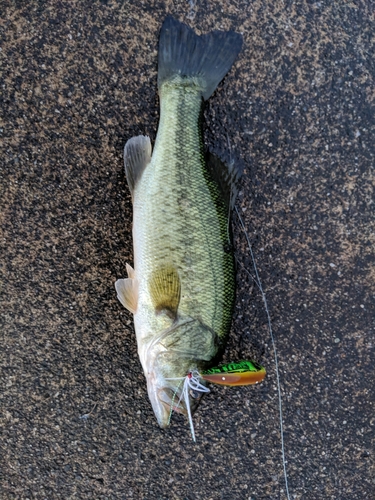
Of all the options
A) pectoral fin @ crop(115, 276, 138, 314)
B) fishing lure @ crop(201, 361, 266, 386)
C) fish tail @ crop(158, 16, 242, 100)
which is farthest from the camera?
fish tail @ crop(158, 16, 242, 100)

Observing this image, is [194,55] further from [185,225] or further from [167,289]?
[167,289]

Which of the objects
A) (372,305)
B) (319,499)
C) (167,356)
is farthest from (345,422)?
(167,356)

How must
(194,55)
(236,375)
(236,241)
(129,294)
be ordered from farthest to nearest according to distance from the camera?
(236,241) < (194,55) < (129,294) < (236,375)

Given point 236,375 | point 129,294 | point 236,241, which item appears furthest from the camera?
point 236,241

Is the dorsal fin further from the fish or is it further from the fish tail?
the fish tail

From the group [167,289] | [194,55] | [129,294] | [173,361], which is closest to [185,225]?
[167,289]

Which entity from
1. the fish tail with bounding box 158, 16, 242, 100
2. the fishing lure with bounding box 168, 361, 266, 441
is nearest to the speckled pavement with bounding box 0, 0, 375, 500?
the fish tail with bounding box 158, 16, 242, 100

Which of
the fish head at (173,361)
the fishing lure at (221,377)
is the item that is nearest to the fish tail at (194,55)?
the fish head at (173,361)

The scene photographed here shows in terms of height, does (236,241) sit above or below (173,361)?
above
